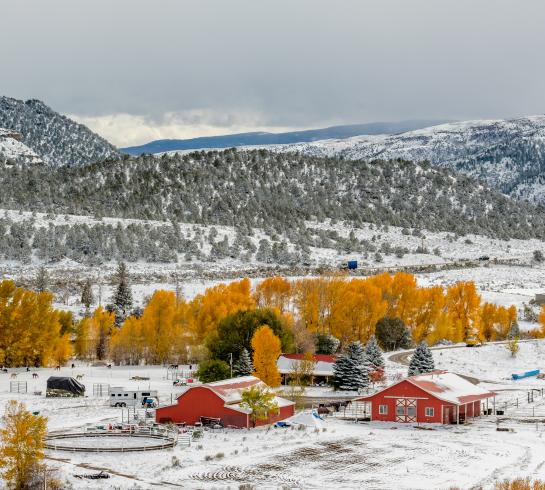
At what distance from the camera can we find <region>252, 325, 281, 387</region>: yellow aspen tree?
68.7 metres

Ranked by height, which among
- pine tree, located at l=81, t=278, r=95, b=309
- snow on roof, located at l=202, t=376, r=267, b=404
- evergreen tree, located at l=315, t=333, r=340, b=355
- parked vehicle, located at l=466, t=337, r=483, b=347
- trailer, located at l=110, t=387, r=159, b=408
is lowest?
trailer, located at l=110, t=387, r=159, b=408

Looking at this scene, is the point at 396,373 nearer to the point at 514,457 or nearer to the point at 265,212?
the point at 514,457

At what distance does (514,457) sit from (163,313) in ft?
152

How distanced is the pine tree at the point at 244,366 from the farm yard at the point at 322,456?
854cm

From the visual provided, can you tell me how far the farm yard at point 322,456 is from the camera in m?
40.1

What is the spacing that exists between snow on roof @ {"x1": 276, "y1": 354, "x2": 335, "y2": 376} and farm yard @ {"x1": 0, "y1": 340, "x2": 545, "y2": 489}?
13.9 m

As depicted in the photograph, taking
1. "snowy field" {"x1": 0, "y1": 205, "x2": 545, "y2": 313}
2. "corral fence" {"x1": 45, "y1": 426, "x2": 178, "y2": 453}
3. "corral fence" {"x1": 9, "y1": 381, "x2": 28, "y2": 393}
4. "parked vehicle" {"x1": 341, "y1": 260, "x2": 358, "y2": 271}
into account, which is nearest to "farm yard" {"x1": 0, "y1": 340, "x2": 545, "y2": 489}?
"corral fence" {"x1": 45, "y1": 426, "x2": 178, "y2": 453}

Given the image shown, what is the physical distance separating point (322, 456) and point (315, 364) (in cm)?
2987

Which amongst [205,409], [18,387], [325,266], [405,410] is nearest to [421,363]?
[405,410]

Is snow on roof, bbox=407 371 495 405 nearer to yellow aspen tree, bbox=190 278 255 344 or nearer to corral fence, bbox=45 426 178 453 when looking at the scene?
A: corral fence, bbox=45 426 178 453

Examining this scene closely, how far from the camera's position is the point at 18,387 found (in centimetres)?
6700

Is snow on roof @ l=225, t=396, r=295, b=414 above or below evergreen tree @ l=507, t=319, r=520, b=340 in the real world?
below

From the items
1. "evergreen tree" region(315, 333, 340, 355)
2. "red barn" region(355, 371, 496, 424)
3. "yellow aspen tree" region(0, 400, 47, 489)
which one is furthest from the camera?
"evergreen tree" region(315, 333, 340, 355)

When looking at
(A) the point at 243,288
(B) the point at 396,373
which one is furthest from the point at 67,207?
(B) the point at 396,373
